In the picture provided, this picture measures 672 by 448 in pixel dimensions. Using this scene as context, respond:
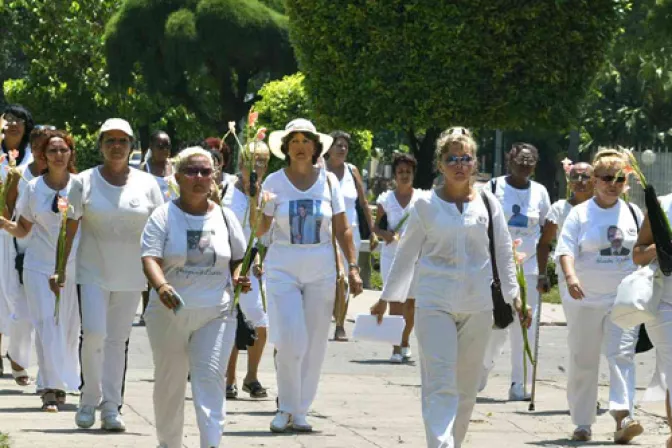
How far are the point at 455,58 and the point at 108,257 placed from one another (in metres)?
16.1

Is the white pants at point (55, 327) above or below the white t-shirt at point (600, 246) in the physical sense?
below

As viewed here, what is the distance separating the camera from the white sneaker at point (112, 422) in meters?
10.4

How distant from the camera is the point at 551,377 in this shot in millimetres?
14805

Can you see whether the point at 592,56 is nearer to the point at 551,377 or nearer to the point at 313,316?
the point at 551,377

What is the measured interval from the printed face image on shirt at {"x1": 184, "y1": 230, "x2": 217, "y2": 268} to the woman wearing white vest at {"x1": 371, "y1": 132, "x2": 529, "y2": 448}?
3.43 ft

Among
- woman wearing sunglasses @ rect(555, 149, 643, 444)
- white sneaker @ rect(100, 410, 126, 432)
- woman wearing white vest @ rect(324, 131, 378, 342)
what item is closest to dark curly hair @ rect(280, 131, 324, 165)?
woman wearing sunglasses @ rect(555, 149, 643, 444)

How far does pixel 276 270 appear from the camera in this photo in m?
11.0

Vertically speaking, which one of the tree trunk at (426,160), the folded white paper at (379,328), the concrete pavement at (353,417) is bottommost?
the concrete pavement at (353,417)

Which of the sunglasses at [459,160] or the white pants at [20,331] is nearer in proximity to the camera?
the sunglasses at [459,160]

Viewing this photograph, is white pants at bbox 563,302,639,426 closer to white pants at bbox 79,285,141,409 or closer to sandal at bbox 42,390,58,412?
white pants at bbox 79,285,141,409

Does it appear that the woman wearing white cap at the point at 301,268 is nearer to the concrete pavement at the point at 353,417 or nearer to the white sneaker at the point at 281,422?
the white sneaker at the point at 281,422

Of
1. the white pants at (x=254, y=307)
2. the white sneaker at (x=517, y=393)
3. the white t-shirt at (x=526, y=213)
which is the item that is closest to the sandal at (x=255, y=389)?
the white pants at (x=254, y=307)

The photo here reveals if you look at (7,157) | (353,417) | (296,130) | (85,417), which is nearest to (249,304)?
(353,417)

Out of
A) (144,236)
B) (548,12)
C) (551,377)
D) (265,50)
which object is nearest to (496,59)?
(548,12)
